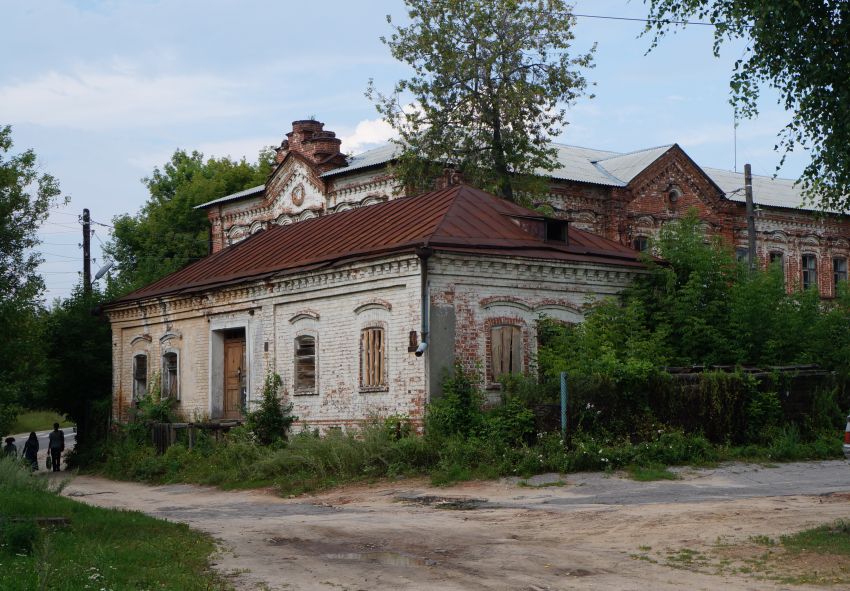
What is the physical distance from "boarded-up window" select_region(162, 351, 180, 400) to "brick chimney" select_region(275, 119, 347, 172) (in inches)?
→ 506

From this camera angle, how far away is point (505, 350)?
2031cm

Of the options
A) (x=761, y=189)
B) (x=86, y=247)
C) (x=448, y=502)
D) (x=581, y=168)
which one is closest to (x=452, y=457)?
(x=448, y=502)

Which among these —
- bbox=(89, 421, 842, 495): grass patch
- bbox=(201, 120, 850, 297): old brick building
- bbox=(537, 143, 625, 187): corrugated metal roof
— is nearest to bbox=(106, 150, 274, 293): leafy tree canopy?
bbox=(201, 120, 850, 297): old brick building

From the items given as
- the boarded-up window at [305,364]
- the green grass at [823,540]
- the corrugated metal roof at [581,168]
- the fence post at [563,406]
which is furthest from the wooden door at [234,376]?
the green grass at [823,540]

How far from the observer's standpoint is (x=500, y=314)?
20328 mm

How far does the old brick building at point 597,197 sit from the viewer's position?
37375 millimetres

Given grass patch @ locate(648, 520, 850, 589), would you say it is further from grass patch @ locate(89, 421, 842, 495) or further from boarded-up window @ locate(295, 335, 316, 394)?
boarded-up window @ locate(295, 335, 316, 394)

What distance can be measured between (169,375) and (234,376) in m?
2.95

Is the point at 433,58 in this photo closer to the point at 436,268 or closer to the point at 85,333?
the point at 85,333

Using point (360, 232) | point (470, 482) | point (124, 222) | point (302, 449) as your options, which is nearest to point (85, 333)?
point (360, 232)

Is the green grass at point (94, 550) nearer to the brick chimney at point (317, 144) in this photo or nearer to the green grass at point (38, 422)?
the brick chimney at point (317, 144)

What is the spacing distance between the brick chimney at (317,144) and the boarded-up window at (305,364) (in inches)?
658

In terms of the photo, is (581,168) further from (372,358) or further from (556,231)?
(372,358)

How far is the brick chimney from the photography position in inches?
1521
